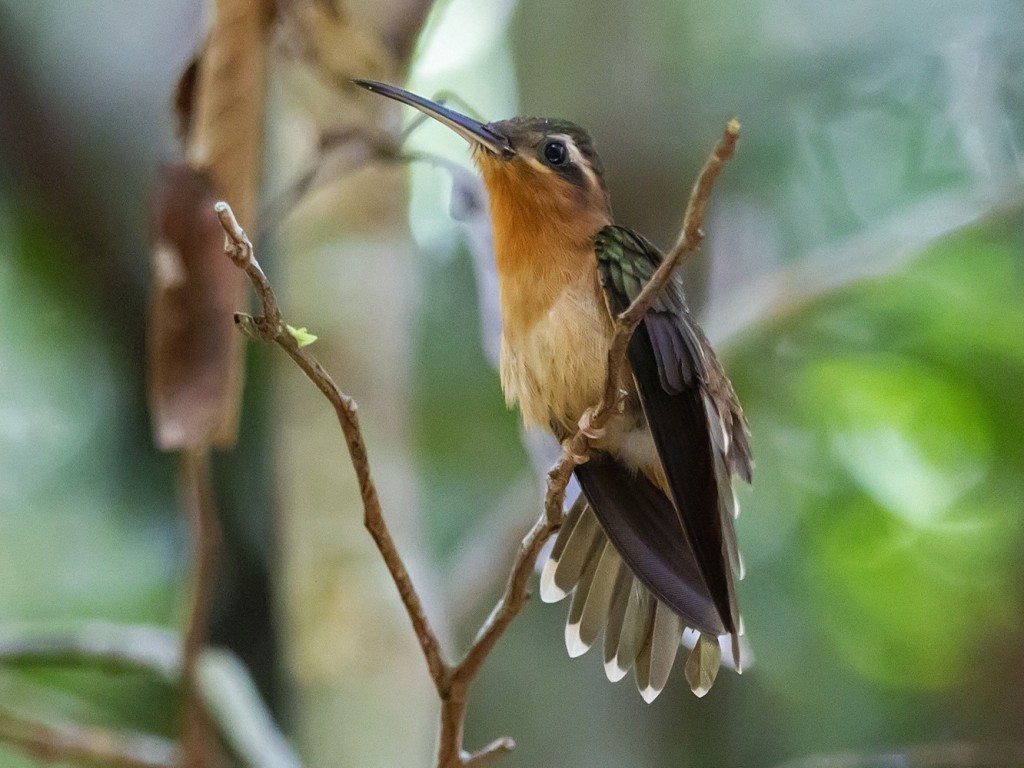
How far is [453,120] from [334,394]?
21.3 inches

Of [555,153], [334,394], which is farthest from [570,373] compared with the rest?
[334,394]

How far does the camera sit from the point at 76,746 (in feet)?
5.78

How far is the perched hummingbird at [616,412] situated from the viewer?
1.23 metres

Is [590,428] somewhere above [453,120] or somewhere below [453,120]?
below

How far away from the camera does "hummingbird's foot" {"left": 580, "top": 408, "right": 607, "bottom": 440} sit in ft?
4.11

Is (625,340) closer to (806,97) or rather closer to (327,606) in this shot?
(327,606)

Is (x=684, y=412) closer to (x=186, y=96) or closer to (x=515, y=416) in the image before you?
(x=186, y=96)

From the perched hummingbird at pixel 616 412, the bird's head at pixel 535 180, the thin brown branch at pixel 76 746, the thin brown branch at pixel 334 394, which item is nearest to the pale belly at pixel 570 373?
the perched hummingbird at pixel 616 412

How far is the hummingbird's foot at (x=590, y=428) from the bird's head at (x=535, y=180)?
30cm

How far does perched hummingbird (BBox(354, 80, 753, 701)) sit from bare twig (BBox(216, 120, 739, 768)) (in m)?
0.11

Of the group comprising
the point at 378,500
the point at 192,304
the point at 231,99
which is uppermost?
the point at 231,99

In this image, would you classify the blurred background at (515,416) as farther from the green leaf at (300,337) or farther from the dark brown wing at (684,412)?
the green leaf at (300,337)

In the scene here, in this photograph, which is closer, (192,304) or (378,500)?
(378,500)

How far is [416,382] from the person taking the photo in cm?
267
